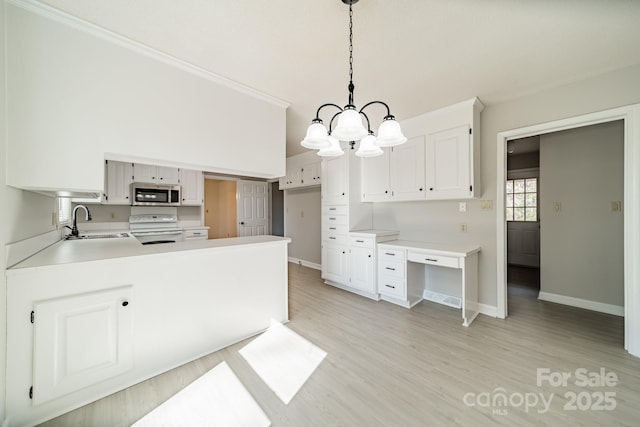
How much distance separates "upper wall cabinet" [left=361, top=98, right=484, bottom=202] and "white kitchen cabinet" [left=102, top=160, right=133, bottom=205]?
13.5 feet

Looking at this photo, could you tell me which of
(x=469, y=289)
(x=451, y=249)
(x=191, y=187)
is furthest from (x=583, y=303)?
(x=191, y=187)

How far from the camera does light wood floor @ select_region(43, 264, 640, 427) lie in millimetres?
1472

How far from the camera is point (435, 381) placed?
5.81 feet

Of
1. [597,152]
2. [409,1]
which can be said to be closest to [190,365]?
[409,1]

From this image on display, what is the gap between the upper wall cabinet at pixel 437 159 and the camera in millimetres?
2803

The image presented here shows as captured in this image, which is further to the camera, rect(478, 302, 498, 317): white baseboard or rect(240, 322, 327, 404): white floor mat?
rect(478, 302, 498, 317): white baseboard

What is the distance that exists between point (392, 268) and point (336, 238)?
3.47 feet

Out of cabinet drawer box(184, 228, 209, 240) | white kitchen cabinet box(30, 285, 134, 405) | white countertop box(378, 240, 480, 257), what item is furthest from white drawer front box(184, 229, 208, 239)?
white countertop box(378, 240, 480, 257)

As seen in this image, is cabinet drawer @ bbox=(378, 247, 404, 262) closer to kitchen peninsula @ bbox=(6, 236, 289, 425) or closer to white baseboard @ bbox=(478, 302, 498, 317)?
white baseboard @ bbox=(478, 302, 498, 317)

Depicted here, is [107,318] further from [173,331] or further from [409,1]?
[409,1]

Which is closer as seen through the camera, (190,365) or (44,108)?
(44,108)

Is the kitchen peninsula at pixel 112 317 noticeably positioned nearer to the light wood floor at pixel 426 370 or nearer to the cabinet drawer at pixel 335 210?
the light wood floor at pixel 426 370

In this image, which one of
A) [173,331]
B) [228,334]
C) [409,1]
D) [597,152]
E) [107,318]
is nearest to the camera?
[409,1]

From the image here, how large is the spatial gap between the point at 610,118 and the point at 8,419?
494 centimetres
